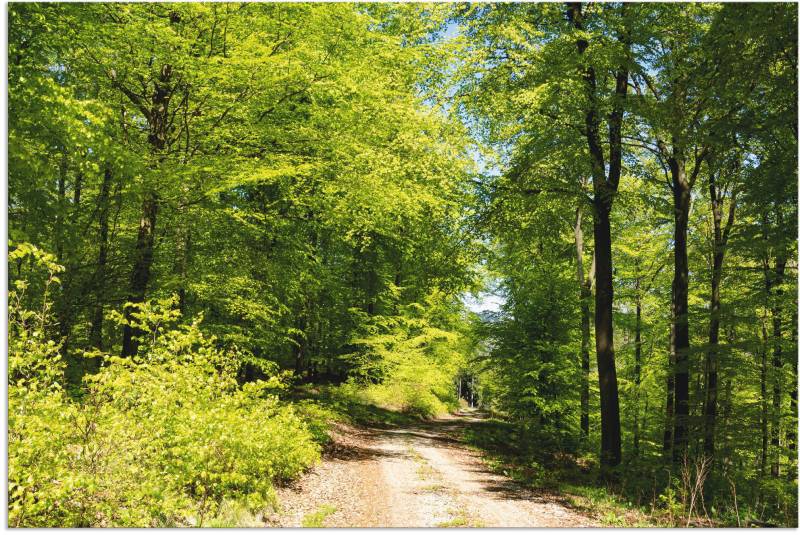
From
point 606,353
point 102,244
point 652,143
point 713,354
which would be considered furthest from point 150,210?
point 713,354

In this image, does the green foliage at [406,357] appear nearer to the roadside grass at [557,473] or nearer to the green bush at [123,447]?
the roadside grass at [557,473]

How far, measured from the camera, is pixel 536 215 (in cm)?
1245

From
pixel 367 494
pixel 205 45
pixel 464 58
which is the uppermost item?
pixel 464 58

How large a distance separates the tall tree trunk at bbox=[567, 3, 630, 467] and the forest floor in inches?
103

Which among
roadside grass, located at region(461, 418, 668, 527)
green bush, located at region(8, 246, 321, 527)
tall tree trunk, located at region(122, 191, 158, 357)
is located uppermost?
tall tree trunk, located at region(122, 191, 158, 357)

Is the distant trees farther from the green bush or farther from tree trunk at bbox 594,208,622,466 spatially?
the green bush

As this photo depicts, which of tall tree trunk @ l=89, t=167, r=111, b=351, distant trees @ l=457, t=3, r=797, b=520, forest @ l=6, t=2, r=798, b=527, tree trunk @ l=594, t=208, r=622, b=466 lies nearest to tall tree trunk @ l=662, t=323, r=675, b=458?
distant trees @ l=457, t=3, r=797, b=520

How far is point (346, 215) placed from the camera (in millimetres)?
11680

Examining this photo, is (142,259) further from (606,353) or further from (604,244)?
(606,353)

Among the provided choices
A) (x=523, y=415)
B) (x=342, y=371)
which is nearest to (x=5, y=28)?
(x=523, y=415)

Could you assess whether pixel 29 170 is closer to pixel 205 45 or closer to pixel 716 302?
pixel 205 45

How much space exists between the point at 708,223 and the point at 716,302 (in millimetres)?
5077

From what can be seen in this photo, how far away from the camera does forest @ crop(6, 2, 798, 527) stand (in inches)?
217

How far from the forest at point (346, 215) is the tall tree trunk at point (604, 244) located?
0.22 ft
